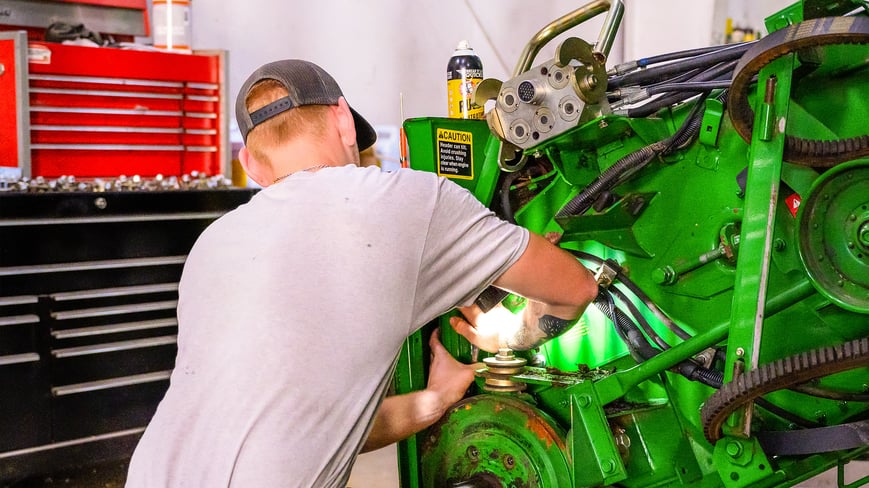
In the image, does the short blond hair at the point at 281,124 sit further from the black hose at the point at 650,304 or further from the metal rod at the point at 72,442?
the metal rod at the point at 72,442

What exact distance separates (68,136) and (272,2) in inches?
44.4

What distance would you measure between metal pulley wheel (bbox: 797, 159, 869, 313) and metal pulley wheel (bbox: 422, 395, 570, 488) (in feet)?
2.00

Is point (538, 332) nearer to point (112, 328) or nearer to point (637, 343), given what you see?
point (637, 343)

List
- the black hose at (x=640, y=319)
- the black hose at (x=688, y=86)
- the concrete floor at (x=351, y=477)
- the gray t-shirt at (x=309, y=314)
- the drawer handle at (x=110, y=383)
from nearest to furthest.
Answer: the gray t-shirt at (x=309, y=314)
the black hose at (x=688, y=86)
the black hose at (x=640, y=319)
the drawer handle at (x=110, y=383)
the concrete floor at (x=351, y=477)

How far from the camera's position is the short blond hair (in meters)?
1.45

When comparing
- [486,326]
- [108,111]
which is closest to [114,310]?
[108,111]

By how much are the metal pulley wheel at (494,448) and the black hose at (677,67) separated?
67cm

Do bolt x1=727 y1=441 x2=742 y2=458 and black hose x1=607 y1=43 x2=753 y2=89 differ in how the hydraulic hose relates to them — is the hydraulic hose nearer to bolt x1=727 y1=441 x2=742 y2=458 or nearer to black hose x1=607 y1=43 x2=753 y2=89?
bolt x1=727 y1=441 x2=742 y2=458

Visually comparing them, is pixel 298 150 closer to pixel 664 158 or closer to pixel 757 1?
pixel 664 158

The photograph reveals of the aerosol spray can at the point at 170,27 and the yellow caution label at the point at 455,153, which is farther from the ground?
the aerosol spray can at the point at 170,27

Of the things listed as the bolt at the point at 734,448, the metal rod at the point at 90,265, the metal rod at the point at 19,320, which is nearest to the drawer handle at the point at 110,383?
the metal rod at the point at 19,320

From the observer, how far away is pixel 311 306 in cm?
126

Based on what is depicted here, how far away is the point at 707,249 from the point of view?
1.68m

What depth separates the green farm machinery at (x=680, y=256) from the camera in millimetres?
1417
